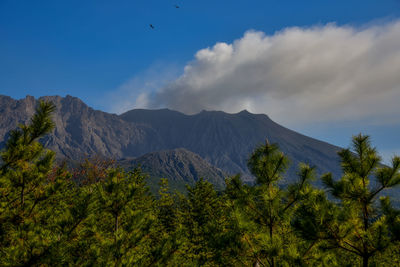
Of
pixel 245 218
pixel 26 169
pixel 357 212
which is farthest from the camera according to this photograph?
pixel 26 169

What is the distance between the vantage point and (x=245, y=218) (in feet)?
26.6

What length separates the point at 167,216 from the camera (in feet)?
113

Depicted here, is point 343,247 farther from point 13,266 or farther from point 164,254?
point 13,266

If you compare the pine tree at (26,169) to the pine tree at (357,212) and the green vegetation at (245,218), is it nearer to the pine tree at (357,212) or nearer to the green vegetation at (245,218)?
the green vegetation at (245,218)

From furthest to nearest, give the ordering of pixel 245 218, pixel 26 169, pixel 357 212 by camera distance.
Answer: pixel 26 169 → pixel 245 218 → pixel 357 212

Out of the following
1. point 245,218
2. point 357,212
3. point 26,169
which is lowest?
point 245,218

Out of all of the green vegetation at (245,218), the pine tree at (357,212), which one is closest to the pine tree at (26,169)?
the green vegetation at (245,218)

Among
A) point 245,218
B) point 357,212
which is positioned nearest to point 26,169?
point 245,218

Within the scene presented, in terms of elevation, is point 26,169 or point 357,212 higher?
point 26,169

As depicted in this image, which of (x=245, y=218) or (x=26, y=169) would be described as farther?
(x=26, y=169)

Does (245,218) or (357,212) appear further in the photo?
(245,218)

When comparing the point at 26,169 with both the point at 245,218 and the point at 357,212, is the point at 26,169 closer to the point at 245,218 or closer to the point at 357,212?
the point at 245,218

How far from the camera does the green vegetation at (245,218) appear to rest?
5.81 m

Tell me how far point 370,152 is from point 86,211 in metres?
8.46
